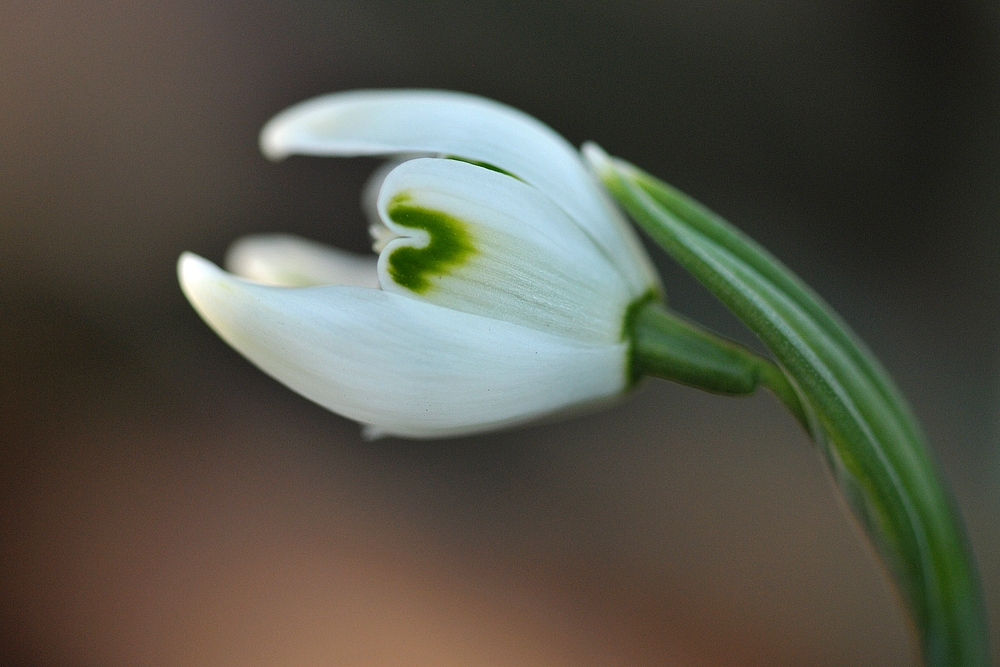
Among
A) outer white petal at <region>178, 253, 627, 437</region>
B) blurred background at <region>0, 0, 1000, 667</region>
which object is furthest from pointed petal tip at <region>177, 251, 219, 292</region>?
blurred background at <region>0, 0, 1000, 667</region>

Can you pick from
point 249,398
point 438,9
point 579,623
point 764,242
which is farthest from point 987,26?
point 249,398

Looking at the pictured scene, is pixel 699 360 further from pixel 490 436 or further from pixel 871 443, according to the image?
pixel 490 436

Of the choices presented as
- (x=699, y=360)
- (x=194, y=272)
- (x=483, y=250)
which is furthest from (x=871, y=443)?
(x=194, y=272)

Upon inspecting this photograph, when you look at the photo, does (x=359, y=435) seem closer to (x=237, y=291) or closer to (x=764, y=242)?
(x=764, y=242)

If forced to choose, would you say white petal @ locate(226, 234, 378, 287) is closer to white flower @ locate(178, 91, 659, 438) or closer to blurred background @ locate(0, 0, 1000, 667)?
white flower @ locate(178, 91, 659, 438)

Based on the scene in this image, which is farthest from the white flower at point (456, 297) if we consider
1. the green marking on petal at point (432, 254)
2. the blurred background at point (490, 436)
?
the blurred background at point (490, 436)

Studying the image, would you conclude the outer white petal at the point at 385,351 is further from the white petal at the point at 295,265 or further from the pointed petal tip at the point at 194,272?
the white petal at the point at 295,265

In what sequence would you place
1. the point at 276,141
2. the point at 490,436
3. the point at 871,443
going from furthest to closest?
1. the point at 490,436
2. the point at 276,141
3. the point at 871,443

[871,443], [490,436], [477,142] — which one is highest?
[477,142]
